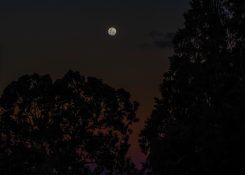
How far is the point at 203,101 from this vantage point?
46.5 meters

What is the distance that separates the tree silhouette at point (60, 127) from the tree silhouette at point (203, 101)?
1395cm

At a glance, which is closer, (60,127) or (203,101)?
(203,101)

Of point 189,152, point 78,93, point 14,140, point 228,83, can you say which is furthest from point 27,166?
point 189,152

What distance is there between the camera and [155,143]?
4094 centimetres

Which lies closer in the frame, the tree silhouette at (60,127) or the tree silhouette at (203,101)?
the tree silhouette at (203,101)

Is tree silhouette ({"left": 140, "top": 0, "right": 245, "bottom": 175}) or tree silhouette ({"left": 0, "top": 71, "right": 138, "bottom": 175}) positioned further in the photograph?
tree silhouette ({"left": 0, "top": 71, "right": 138, "bottom": 175})

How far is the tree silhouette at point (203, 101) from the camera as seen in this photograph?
117ft

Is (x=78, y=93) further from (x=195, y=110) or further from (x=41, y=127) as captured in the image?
(x=195, y=110)

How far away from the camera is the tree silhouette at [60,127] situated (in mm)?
65000

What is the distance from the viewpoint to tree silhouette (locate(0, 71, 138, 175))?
6500 cm

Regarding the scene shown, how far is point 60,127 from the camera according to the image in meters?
65.7

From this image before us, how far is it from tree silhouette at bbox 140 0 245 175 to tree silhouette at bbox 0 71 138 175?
13951 millimetres

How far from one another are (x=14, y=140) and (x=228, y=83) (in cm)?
2616

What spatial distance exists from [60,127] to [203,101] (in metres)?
22.3
